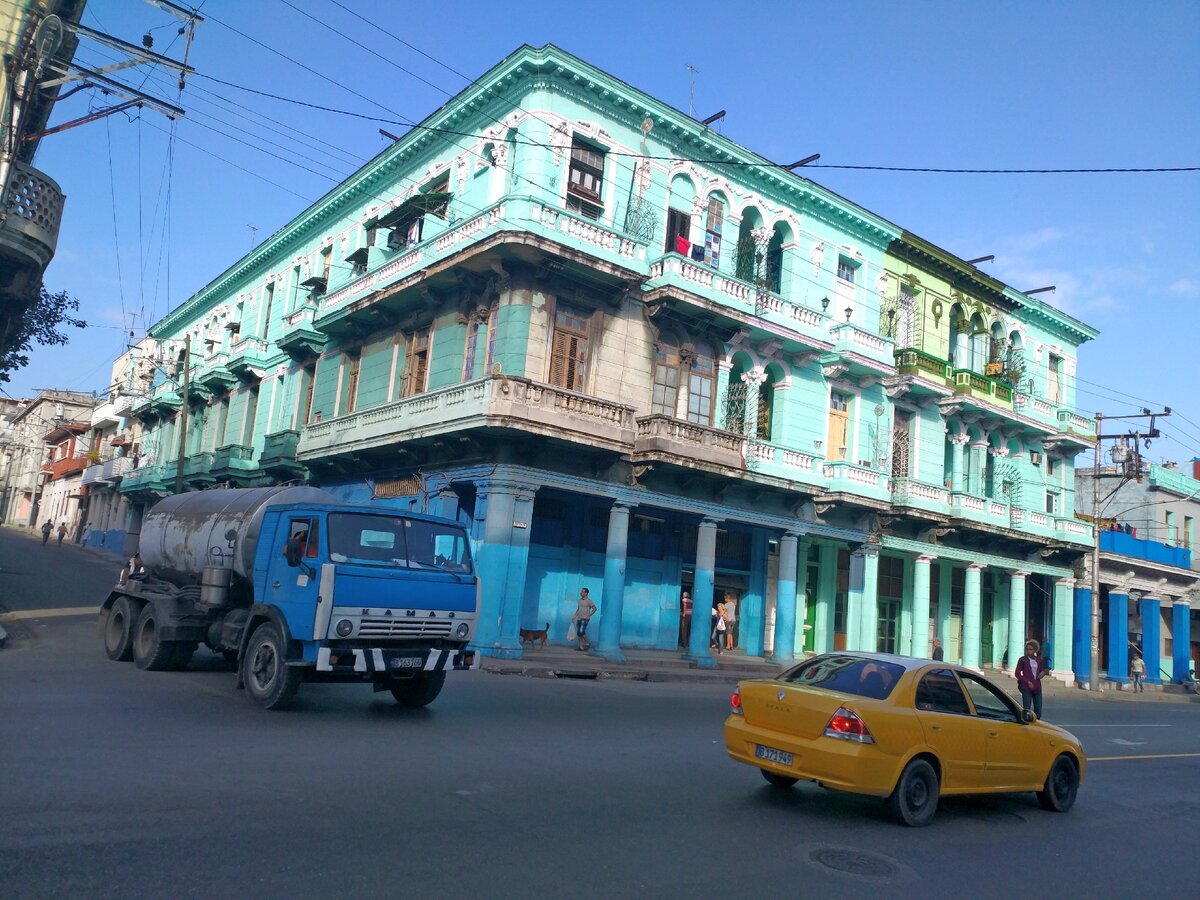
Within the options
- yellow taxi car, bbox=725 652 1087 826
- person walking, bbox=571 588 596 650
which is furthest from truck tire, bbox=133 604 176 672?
person walking, bbox=571 588 596 650

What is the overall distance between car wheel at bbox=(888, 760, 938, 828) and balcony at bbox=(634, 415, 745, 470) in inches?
556

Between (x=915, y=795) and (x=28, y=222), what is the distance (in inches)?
649

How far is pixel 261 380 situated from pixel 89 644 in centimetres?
1968

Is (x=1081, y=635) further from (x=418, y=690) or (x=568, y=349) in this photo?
(x=418, y=690)

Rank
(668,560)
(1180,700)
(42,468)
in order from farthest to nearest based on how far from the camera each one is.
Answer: (42,468) → (1180,700) → (668,560)

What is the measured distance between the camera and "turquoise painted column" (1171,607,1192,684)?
139 feet

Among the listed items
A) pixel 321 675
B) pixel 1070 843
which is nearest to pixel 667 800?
pixel 1070 843

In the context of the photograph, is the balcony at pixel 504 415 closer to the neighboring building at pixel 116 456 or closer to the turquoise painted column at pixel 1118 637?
the turquoise painted column at pixel 1118 637

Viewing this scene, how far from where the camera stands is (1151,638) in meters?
40.9

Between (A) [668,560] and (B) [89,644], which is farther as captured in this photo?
(A) [668,560]

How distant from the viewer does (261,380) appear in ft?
113

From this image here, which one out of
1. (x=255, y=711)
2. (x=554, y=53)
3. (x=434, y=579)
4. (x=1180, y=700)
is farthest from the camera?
(x=1180, y=700)

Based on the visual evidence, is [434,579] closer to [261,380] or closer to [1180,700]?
[261,380]

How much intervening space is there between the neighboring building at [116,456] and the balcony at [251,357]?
45.9ft
